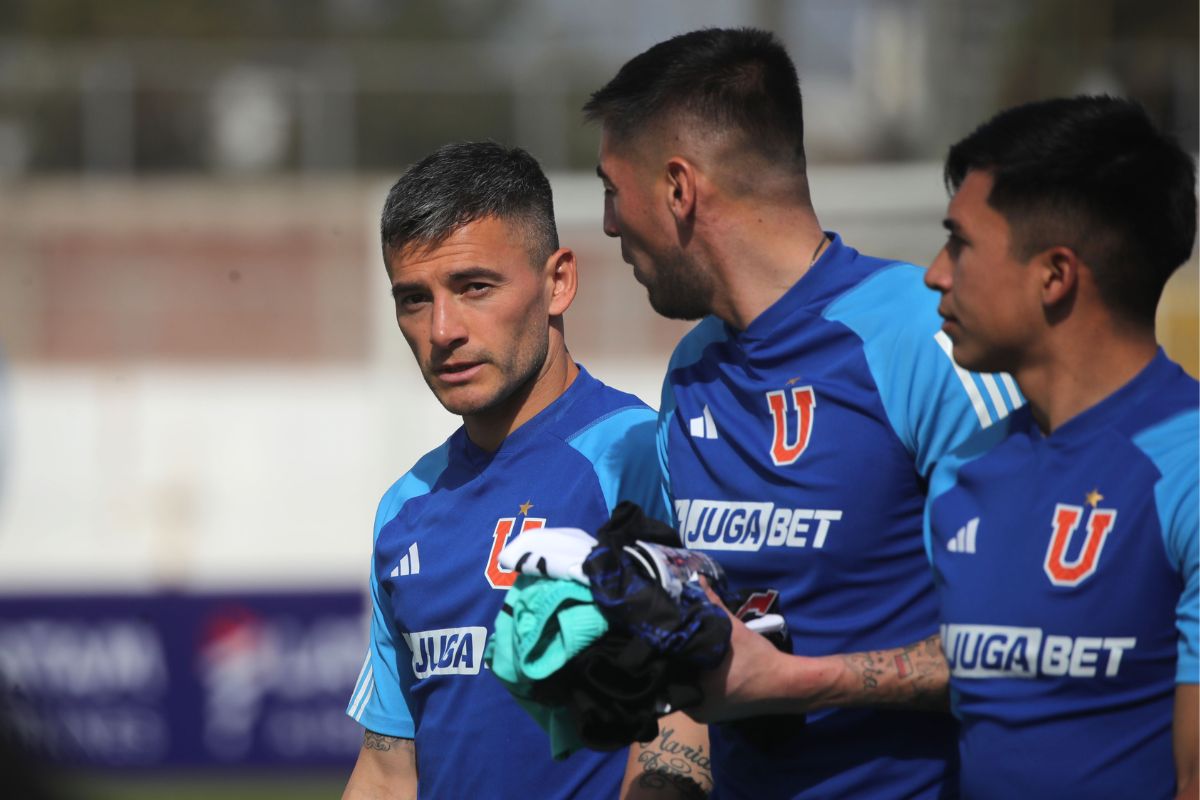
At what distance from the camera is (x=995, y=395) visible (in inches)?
102

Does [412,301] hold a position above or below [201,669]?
above

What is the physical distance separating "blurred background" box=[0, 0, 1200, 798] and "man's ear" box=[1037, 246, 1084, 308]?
5.07 meters

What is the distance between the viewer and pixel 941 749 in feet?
8.90

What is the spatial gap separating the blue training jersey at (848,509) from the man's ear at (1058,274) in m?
0.29

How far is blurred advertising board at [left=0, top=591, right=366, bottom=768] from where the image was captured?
400 inches

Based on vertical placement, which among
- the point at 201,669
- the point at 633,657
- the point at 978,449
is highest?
the point at 978,449

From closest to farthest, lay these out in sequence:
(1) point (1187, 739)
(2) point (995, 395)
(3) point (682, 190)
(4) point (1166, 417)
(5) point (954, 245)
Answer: (1) point (1187, 739)
(4) point (1166, 417)
(5) point (954, 245)
(2) point (995, 395)
(3) point (682, 190)

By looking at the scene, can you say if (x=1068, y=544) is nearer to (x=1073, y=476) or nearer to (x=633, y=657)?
(x=1073, y=476)

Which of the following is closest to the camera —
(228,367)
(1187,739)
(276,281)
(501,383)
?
(1187,739)

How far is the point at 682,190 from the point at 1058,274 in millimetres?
858

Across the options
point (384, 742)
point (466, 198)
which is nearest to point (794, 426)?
point (466, 198)

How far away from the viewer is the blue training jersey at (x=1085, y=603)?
2166 millimetres

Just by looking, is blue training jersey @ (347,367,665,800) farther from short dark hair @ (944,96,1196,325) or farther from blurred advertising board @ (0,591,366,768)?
blurred advertising board @ (0,591,366,768)

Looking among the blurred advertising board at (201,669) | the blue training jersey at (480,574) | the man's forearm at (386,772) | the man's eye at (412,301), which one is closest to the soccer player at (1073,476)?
the blue training jersey at (480,574)
